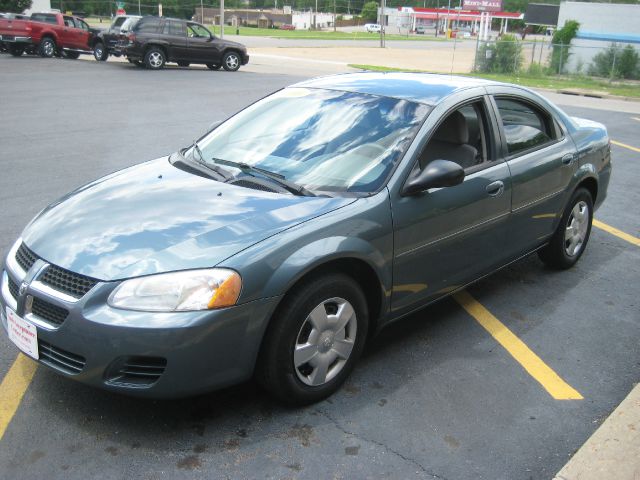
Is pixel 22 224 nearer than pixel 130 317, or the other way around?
pixel 130 317

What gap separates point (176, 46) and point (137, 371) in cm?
2246

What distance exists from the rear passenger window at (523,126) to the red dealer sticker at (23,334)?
312cm

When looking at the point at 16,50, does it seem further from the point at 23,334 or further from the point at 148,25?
the point at 23,334

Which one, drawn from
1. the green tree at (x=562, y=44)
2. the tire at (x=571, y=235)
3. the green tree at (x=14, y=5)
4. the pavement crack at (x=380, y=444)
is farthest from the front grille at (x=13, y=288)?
the green tree at (x=14, y=5)

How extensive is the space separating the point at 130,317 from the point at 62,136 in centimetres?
820

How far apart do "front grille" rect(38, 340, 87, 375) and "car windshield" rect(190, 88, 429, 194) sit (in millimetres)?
1466

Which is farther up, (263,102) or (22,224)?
(263,102)

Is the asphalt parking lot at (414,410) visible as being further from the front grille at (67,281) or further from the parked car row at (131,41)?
the parked car row at (131,41)

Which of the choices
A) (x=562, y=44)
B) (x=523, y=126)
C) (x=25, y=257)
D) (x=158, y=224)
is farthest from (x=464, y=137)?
(x=562, y=44)

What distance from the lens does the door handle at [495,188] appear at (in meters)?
4.29

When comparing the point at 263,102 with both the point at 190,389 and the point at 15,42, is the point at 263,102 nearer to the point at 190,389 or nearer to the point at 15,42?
the point at 190,389

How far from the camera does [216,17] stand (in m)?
107

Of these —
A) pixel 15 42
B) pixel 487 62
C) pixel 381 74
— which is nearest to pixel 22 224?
pixel 381 74

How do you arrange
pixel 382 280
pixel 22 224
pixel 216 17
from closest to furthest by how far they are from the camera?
pixel 382 280, pixel 22 224, pixel 216 17
